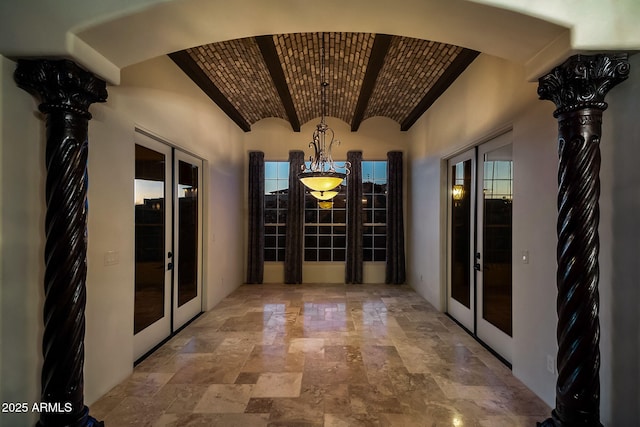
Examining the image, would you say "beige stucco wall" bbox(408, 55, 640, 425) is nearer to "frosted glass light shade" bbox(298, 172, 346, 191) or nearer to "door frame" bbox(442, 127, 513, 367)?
"door frame" bbox(442, 127, 513, 367)

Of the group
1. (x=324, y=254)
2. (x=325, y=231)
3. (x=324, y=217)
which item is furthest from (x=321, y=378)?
(x=324, y=217)

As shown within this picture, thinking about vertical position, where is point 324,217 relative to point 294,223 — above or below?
above

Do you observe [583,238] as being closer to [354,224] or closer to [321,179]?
[321,179]

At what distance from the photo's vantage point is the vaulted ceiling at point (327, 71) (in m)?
3.43

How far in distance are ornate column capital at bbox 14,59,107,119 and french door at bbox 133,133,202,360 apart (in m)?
Answer: 1.34

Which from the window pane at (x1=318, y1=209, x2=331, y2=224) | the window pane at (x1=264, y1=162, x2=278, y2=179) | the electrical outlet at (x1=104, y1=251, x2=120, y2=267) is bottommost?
the electrical outlet at (x1=104, y1=251, x2=120, y2=267)

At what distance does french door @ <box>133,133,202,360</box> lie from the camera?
3.27 meters

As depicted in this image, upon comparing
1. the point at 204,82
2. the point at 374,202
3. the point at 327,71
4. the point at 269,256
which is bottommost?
the point at 269,256

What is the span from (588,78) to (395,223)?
5.05 meters

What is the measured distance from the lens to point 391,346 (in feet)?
11.6

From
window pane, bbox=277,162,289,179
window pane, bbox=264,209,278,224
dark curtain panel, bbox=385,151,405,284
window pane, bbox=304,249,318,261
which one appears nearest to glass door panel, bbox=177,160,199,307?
window pane, bbox=264,209,278,224

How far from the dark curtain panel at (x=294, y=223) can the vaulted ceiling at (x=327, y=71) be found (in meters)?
1.23

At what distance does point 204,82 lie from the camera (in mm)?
4250

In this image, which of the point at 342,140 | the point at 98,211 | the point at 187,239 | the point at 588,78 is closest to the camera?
the point at 588,78
